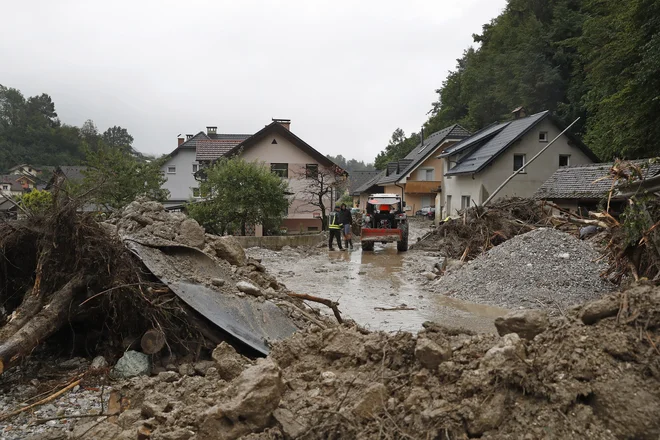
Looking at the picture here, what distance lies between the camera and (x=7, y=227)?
248 inches

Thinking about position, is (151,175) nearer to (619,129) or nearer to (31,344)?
(31,344)

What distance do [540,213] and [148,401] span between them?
16199 mm

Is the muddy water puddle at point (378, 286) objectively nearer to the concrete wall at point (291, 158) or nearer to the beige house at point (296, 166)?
the beige house at point (296, 166)

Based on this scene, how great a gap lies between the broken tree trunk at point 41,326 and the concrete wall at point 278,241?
14.5 m

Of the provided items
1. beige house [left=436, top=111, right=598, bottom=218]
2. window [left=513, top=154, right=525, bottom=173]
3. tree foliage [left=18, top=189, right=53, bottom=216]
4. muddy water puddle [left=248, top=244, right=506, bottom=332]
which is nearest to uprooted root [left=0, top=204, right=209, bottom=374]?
tree foliage [left=18, top=189, right=53, bottom=216]

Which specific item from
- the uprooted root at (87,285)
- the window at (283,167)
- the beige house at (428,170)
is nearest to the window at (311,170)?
the window at (283,167)

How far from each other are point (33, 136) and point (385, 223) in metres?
81.5

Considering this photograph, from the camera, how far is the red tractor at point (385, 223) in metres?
19.5

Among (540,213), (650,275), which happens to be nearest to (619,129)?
(540,213)

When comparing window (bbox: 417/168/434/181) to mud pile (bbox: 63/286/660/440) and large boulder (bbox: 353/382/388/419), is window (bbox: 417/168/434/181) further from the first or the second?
large boulder (bbox: 353/382/388/419)

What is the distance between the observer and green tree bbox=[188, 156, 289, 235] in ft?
72.3

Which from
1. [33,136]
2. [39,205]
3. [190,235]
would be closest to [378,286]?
[190,235]

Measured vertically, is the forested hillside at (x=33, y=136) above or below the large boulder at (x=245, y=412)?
above

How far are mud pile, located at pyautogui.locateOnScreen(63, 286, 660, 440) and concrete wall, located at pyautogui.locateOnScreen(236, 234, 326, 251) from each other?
55.1ft
